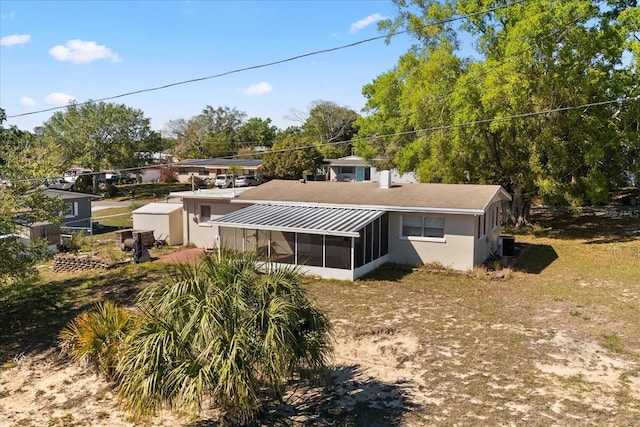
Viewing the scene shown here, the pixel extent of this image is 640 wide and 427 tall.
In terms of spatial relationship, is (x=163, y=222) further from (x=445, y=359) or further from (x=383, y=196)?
(x=445, y=359)

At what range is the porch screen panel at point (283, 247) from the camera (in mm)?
20078

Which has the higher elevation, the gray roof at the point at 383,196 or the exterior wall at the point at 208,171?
the exterior wall at the point at 208,171

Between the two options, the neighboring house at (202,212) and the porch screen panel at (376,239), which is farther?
the neighboring house at (202,212)

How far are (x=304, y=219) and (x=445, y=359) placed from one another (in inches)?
395

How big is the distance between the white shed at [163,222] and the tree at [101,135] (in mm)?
32501

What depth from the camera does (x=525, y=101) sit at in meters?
26.4

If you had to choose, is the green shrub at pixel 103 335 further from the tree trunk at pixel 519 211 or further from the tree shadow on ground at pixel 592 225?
the tree trunk at pixel 519 211

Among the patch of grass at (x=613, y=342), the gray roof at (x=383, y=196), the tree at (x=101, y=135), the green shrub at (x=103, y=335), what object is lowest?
the patch of grass at (x=613, y=342)

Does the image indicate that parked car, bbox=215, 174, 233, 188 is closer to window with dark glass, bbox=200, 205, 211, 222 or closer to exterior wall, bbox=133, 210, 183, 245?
exterior wall, bbox=133, 210, 183, 245

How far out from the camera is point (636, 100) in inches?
1074

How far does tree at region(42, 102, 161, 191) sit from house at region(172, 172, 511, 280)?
39.8 metres

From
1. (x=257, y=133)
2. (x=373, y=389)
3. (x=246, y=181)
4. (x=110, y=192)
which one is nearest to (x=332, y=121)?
(x=257, y=133)

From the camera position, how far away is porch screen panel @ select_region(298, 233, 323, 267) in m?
19.6

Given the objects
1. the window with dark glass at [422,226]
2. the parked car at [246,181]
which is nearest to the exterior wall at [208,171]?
the parked car at [246,181]
